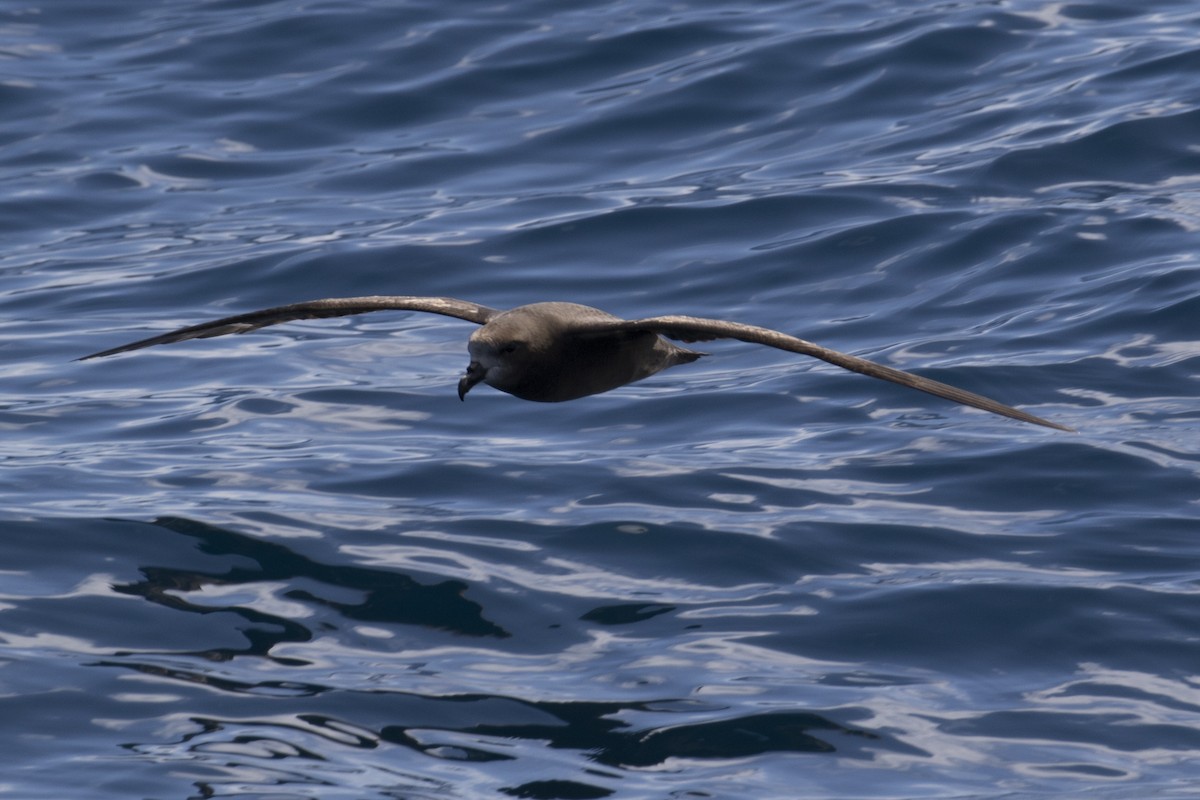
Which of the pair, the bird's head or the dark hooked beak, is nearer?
the dark hooked beak

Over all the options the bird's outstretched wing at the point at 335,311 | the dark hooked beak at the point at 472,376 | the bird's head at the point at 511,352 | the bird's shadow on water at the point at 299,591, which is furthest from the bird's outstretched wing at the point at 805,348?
the bird's shadow on water at the point at 299,591

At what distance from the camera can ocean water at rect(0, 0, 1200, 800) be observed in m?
7.28

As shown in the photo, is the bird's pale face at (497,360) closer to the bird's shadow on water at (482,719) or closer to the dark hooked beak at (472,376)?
the dark hooked beak at (472,376)

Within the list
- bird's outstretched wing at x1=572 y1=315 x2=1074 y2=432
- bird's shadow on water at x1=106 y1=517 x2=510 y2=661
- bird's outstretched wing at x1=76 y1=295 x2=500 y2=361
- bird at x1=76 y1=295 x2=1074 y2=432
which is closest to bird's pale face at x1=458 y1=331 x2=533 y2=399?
bird at x1=76 y1=295 x2=1074 y2=432

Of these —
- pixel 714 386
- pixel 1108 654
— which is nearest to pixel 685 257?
pixel 714 386

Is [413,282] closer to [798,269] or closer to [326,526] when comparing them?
[798,269]

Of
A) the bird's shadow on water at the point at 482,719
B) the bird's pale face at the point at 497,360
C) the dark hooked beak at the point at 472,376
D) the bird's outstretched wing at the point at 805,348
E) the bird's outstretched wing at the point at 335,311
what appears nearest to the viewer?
the bird's shadow on water at the point at 482,719

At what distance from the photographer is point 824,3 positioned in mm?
17953

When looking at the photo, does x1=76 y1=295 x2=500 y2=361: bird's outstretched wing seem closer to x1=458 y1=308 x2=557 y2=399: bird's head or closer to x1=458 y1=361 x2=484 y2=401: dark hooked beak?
x1=458 y1=308 x2=557 y2=399: bird's head

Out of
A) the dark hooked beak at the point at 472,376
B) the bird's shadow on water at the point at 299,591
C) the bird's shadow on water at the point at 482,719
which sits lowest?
the bird's shadow on water at the point at 482,719

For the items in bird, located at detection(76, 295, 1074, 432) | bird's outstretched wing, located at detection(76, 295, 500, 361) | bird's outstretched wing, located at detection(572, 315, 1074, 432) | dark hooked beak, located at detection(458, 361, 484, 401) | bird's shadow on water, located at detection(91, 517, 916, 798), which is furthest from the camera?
bird's outstretched wing, located at detection(76, 295, 500, 361)

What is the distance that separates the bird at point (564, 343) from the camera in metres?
7.82

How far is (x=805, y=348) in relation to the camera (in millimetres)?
7336

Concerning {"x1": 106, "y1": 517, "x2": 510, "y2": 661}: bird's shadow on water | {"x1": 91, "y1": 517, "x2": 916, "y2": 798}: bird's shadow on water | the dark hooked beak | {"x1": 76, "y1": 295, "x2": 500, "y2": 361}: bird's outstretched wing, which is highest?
{"x1": 76, "y1": 295, "x2": 500, "y2": 361}: bird's outstretched wing
